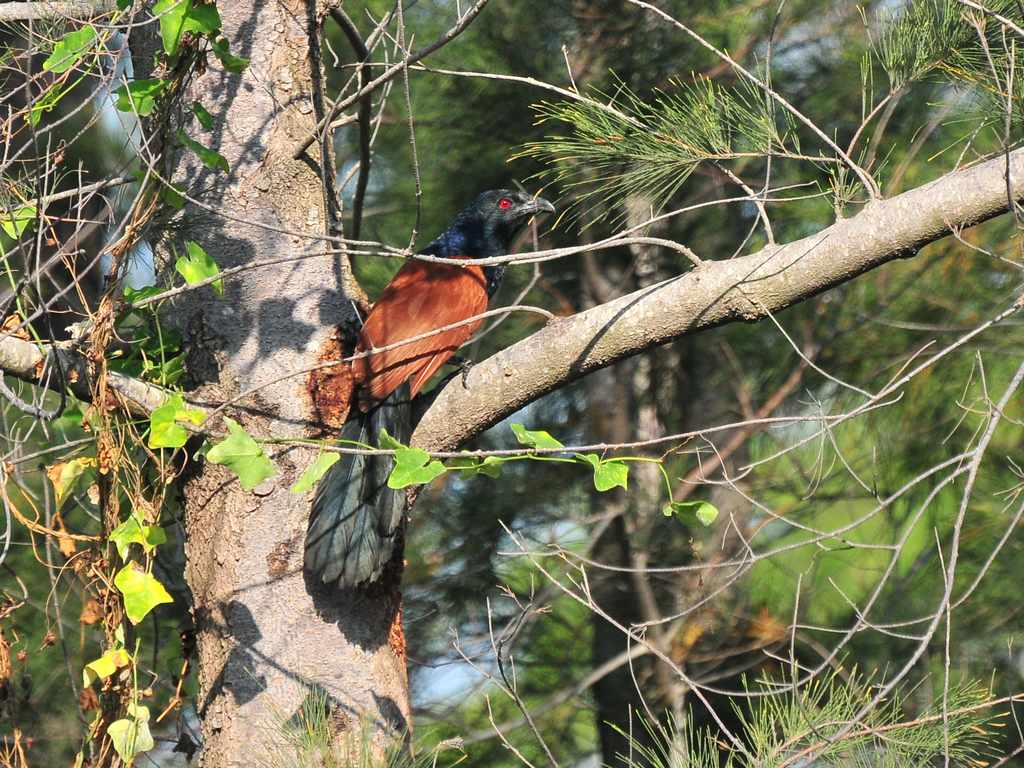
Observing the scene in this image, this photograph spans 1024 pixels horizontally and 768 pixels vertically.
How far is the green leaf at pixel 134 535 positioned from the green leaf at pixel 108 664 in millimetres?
155

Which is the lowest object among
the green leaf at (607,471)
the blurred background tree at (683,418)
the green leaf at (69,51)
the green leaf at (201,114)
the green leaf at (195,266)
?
the blurred background tree at (683,418)

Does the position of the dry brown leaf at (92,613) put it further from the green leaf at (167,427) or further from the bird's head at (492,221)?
the bird's head at (492,221)

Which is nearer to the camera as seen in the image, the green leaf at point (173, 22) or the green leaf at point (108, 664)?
the green leaf at point (173, 22)

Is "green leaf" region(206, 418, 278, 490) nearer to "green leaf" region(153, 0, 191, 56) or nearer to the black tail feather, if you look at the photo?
the black tail feather

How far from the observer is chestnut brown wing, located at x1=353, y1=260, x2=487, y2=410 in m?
2.28

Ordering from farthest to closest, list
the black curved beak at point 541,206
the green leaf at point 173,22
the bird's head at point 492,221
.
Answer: the bird's head at point 492,221 → the black curved beak at point 541,206 → the green leaf at point 173,22

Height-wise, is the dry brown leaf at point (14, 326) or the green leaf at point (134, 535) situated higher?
the dry brown leaf at point (14, 326)

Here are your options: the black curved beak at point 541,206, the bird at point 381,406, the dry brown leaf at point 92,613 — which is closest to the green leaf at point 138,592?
the dry brown leaf at point 92,613

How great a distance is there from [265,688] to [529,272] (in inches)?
107

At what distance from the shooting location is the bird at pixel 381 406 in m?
2.01

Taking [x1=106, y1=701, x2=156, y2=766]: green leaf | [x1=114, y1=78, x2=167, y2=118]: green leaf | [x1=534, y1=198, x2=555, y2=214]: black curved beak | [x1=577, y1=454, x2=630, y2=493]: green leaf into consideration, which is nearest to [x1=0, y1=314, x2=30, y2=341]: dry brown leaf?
[x1=114, y1=78, x2=167, y2=118]: green leaf

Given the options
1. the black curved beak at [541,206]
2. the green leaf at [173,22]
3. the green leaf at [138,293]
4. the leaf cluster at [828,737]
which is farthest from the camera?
the black curved beak at [541,206]

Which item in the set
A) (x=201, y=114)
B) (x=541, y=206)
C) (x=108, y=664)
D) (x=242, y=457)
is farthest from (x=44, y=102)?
(x=541, y=206)

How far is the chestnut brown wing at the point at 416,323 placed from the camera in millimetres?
2283
